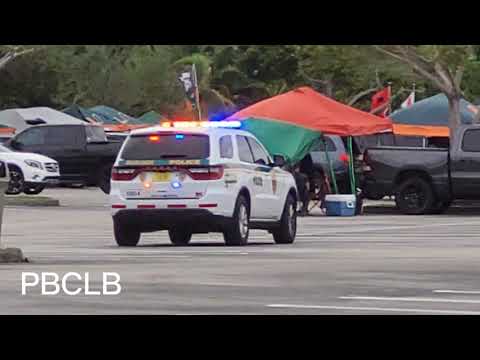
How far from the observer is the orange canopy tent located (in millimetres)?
34344

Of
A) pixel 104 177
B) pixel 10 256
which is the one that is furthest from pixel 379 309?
pixel 104 177

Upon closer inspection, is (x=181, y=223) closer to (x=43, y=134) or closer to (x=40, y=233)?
(x=40, y=233)

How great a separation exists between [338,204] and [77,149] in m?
11.0

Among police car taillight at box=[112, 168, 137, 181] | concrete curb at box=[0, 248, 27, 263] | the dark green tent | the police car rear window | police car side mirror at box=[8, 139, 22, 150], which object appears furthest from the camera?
the dark green tent

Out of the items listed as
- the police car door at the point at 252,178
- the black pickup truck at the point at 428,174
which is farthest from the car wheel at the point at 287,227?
the black pickup truck at the point at 428,174

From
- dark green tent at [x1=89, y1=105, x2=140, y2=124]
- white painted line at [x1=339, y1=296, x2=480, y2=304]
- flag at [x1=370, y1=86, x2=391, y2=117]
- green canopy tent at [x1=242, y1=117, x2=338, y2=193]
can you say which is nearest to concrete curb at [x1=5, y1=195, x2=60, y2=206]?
green canopy tent at [x1=242, y1=117, x2=338, y2=193]

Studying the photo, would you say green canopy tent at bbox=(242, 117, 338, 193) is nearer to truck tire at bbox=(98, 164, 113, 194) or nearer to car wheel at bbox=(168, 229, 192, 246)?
truck tire at bbox=(98, 164, 113, 194)

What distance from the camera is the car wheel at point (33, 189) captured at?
133 ft

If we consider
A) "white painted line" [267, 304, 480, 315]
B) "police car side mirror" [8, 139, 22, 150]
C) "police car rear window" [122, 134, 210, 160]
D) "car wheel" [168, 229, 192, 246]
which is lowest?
"police car side mirror" [8, 139, 22, 150]

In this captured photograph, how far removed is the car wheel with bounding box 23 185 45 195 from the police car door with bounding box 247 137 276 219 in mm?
16600

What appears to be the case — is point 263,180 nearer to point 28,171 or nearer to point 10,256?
point 10,256

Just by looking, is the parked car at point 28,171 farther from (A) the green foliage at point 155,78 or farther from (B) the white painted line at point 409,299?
(A) the green foliage at point 155,78
